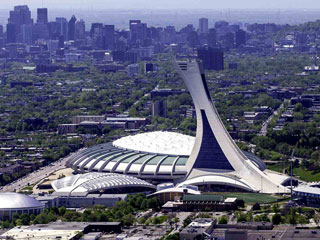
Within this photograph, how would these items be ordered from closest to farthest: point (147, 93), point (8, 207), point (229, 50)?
point (8, 207) < point (147, 93) < point (229, 50)

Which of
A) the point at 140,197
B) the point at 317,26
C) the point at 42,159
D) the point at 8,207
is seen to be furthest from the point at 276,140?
the point at 317,26

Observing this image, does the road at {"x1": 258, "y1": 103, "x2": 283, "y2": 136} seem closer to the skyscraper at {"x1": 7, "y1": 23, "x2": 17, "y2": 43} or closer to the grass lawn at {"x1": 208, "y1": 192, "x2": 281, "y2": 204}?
the grass lawn at {"x1": 208, "y1": 192, "x2": 281, "y2": 204}

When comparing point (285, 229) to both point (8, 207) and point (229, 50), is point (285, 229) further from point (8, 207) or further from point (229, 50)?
point (229, 50)

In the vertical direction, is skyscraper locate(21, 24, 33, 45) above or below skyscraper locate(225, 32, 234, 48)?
below


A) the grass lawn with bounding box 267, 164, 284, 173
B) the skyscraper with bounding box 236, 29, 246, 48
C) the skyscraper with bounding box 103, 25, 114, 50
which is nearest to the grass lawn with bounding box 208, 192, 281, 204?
the grass lawn with bounding box 267, 164, 284, 173

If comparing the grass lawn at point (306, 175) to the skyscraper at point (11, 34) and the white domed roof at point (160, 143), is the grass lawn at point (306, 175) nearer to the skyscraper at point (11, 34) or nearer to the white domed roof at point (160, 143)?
the white domed roof at point (160, 143)

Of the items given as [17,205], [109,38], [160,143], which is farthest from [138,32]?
[17,205]
